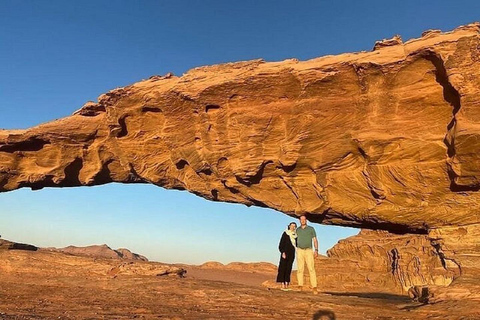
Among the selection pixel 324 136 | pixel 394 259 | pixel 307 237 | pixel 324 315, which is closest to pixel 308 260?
pixel 307 237

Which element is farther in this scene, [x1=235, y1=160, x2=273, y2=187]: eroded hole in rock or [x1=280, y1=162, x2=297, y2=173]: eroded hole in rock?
[x1=235, y1=160, x2=273, y2=187]: eroded hole in rock

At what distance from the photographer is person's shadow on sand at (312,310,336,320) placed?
10.1m

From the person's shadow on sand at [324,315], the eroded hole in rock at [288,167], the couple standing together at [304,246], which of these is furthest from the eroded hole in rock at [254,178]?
the person's shadow on sand at [324,315]

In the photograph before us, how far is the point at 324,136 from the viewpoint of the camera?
17.5 m

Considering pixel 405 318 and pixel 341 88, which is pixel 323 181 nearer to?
pixel 341 88

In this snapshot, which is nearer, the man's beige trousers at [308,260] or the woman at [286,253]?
the man's beige trousers at [308,260]

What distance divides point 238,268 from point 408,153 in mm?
38358

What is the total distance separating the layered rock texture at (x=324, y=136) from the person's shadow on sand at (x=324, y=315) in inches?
203

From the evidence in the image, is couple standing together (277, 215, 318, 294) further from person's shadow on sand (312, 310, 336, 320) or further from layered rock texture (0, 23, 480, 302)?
person's shadow on sand (312, 310, 336, 320)

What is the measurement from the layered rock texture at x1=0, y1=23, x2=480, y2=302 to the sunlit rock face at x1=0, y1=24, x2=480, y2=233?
5 centimetres

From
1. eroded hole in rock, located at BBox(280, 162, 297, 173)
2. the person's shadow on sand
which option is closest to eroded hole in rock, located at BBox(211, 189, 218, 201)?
eroded hole in rock, located at BBox(280, 162, 297, 173)

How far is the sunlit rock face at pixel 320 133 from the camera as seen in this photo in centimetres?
1491

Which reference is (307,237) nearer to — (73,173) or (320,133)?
(320,133)

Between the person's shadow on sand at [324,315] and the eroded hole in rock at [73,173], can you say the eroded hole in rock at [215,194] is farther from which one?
the person's shadow on sand at [324,315]
